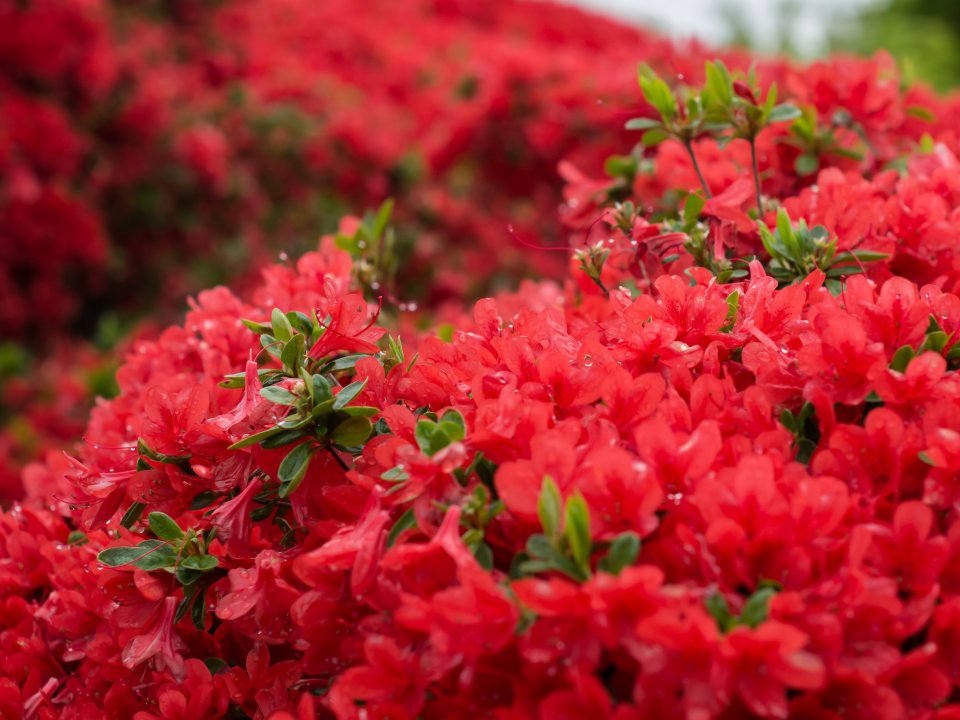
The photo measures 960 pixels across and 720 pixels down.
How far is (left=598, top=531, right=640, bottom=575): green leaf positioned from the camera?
952 mm

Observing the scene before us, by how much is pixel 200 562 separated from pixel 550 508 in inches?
20.9

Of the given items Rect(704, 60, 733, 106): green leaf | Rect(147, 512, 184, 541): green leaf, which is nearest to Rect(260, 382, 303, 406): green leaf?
Rect(147, 512, 184, 541): green leaf

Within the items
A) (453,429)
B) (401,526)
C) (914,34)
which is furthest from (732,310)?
(914,34)

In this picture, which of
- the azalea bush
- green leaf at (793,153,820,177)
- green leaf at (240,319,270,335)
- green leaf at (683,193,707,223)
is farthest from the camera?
the azalea bush

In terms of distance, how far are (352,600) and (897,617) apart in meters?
0.60

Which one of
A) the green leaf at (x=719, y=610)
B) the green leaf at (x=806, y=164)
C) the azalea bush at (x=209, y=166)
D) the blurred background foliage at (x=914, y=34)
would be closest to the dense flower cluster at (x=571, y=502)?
the green leaf at (x=719, y=610)

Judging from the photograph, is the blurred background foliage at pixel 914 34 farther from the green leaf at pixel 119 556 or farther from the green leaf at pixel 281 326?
the green leaf at pixel 119 556

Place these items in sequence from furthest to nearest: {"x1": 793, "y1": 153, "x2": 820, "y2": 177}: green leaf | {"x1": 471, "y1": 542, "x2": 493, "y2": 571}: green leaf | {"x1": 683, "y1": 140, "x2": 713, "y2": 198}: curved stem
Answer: {"x1": 793, "y1": 153, "x2": 820, "y2": 177}: green leaf, {"x1": 683, "y1": 140, "x2": 713, "y2": 198}: curved stem, {"x1": 471, "y1": 542, "x2": 493, "y2": 571}: green leaf

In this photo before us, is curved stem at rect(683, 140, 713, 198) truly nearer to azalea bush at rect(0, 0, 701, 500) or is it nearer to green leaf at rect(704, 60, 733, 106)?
green leaf at rect(704, 60, 733, 106)

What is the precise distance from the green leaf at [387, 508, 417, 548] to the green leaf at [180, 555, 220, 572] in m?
0.29

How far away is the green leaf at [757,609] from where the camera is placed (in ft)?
3.01

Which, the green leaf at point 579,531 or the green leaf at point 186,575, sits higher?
the green leaf at point 579,531

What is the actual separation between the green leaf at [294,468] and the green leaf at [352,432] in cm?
4

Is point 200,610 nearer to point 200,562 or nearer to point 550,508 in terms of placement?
point 200,562
